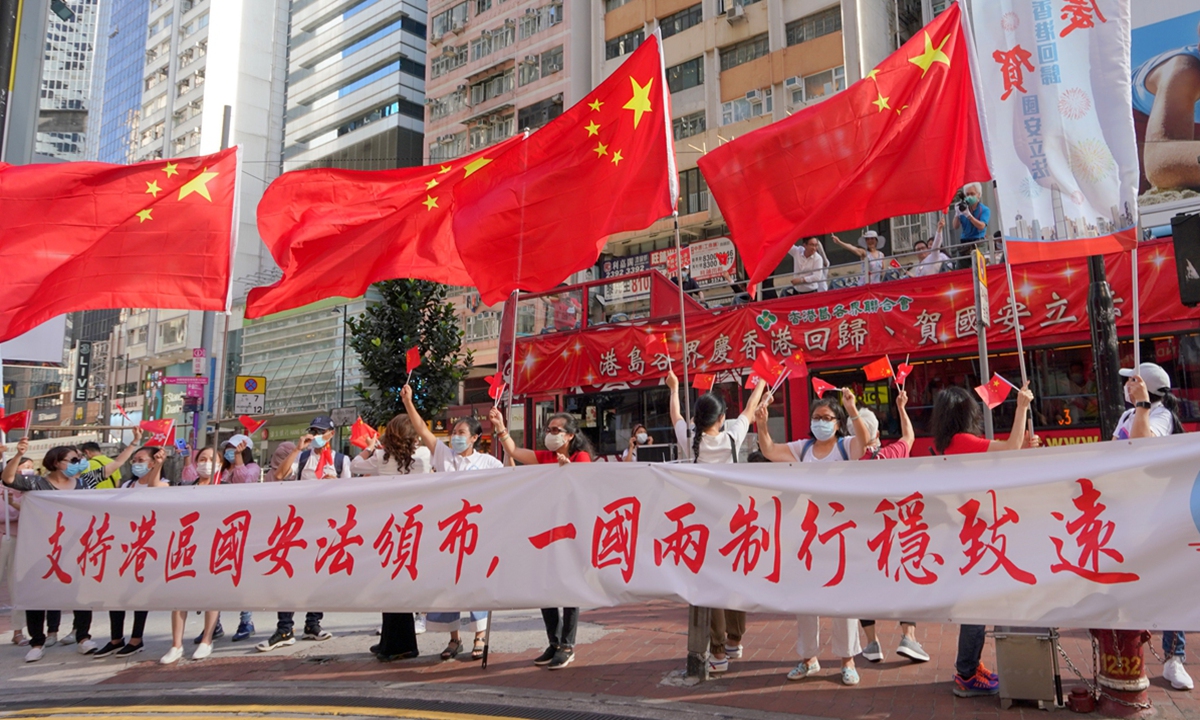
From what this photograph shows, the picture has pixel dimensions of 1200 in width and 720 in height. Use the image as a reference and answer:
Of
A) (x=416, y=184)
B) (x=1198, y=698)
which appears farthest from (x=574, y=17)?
(x=1198, y=698)

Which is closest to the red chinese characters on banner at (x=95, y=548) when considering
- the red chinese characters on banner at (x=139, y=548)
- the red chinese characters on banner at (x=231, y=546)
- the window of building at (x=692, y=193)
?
the red chinese characters on banner at (x=139, y=548)

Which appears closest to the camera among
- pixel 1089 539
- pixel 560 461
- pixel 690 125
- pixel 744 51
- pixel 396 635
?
pixel 1089 539

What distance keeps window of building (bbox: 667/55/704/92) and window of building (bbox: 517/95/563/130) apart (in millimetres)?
5054

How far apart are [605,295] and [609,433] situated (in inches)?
177

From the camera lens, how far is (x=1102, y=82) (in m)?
5.33

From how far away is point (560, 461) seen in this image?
5648mm

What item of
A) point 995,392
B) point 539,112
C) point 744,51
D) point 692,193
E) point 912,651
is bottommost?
point 912,651

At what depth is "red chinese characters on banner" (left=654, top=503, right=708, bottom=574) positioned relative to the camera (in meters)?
4.84

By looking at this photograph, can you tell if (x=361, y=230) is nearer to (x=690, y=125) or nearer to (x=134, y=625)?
(x=134, y=625)

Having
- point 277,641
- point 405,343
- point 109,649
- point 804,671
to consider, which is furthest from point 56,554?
point 405,343

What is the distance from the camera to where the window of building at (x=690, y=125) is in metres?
28.3

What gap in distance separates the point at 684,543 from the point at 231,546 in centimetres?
323

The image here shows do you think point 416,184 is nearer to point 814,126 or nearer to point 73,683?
point 814,126

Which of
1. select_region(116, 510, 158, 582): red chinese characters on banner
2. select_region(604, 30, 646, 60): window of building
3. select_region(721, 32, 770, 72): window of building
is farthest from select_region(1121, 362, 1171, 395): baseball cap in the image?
select_region(604, 30, 646, 60): window of building
